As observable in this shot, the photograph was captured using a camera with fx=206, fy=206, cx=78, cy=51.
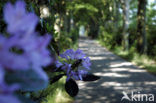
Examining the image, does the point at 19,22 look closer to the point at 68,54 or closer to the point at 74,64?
the point at 74,64

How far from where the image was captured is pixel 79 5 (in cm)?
2844

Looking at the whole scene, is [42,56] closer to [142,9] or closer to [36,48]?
[36,48]

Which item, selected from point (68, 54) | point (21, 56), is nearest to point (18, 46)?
point (21, 56)

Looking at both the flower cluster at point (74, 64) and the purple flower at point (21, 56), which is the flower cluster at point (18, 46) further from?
the flower cluster at point (74, 64)

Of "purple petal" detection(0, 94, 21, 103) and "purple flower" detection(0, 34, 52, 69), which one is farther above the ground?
"purple flower" detection(0, 34, 52, 69)

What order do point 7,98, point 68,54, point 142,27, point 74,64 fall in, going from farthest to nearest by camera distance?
1. point 142,27
2. point 68,54
3. point 74,64
4. point 7,98

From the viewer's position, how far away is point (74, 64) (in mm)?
1491

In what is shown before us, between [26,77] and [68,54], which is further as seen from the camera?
[68,54]

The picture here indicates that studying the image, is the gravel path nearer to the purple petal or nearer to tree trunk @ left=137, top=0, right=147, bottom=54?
the purple petal

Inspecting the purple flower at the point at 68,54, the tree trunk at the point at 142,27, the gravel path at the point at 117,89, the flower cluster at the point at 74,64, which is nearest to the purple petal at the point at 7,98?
the flower cluster at the point at 74,64

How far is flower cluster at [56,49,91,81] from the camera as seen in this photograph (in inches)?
57.8

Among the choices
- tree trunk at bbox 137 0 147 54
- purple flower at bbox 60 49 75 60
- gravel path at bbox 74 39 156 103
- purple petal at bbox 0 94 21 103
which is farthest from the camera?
tree trunk at bbox 137 0 147 54

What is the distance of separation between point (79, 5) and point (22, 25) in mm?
→ 28602

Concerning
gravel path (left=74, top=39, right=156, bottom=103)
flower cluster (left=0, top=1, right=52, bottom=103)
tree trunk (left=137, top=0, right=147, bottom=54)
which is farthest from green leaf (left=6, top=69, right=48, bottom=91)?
tree trunk (left=137, top=0, right=147, bottom=54)
